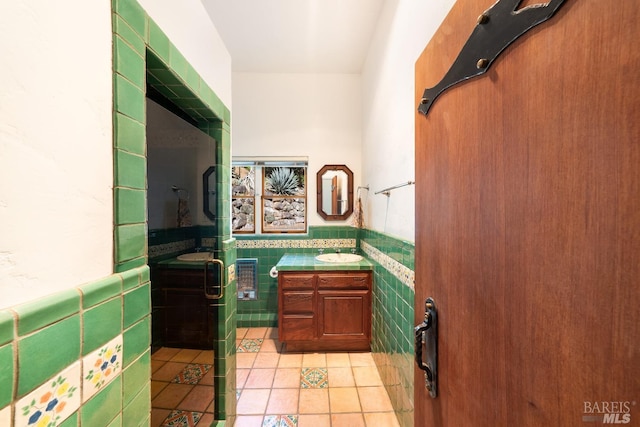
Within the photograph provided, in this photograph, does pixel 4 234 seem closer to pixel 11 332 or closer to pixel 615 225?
pixel 11 332

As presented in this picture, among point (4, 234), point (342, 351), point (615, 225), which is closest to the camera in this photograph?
point (615, 225)

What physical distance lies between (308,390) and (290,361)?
399mm

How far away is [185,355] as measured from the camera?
1.20m

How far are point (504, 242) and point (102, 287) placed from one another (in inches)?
35.2

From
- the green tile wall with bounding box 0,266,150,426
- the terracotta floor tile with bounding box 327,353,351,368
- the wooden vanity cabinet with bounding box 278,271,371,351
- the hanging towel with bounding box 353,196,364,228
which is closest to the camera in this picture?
the green tile wall with bounding box 0,266,150,426

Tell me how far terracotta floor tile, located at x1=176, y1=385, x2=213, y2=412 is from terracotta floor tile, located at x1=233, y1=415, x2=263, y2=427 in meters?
0.37

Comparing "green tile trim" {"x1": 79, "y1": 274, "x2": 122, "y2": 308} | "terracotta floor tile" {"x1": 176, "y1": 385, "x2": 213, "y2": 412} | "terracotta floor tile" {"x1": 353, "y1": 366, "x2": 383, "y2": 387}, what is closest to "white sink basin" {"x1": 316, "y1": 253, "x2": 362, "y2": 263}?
"terracotta floor tile" {"x1": 353, "y1": 366, "x2": 383, "y2": 387}

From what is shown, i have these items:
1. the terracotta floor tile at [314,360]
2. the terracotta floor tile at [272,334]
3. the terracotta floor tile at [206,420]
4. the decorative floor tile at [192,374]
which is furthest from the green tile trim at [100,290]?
the terracotta floor tile at [272,334]


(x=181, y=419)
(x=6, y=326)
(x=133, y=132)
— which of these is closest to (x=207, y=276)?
(x=181, y=419)

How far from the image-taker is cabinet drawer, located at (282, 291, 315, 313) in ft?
7.32

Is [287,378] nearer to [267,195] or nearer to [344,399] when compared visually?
[344,399]

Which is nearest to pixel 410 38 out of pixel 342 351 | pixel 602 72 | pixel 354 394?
pixel 602 72

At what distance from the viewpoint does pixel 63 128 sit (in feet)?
1.69

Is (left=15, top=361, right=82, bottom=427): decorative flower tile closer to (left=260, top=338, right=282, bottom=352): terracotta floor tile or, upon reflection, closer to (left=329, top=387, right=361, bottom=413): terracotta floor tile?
(left=329, top=387, right=361, bottom=413): terracotta floor tile
